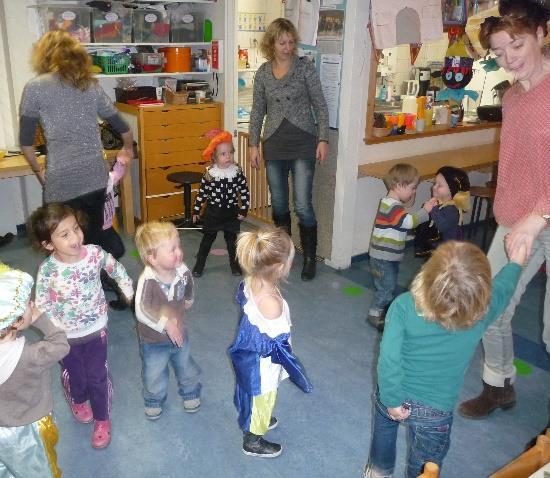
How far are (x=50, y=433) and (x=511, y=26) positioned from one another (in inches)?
81.7

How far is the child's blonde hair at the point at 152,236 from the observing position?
2141 millimetres

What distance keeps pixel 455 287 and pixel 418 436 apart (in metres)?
0.56

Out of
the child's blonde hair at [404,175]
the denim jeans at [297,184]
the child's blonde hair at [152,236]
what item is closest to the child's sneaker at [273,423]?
the child's blonde hair at [152,236]

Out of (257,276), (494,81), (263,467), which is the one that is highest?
(494,81)

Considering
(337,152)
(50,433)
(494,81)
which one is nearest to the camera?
(50,433)

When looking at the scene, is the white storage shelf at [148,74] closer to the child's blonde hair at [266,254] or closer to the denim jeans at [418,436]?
the child's blonde hair at [266,254]

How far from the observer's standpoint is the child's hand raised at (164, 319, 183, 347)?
2.18m

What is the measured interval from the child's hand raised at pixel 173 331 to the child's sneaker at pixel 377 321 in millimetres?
A: 1500

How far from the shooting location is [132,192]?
16.5ft

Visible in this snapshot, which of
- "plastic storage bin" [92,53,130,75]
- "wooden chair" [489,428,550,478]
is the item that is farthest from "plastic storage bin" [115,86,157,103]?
"wooden chair" [489,428,550,478]

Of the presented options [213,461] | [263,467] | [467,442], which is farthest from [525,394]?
[213,461]

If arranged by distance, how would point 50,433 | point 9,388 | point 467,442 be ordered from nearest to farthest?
1. point 9,388
2. point 50,433
3. point 467,442

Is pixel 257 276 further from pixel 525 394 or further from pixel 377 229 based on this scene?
pixel 525 394

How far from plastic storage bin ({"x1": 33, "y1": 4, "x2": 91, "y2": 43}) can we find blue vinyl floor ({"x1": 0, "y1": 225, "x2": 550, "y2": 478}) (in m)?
2.42
